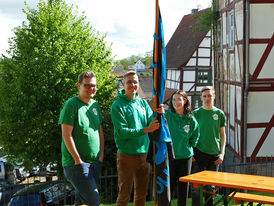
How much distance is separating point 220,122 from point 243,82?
635 cm

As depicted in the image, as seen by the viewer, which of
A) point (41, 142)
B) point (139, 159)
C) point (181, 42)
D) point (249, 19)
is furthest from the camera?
point (181, 42)

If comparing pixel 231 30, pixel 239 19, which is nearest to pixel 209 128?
pixel 239 19

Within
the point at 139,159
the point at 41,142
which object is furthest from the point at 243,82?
the point at 41,142

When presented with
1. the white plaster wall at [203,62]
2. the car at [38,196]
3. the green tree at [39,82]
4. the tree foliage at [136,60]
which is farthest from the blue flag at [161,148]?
the tree foliage at [136,60]

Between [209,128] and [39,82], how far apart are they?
12746 mm

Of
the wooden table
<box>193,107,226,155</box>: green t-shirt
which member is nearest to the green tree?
<box>193,107,226,155</box>: green t-shirt

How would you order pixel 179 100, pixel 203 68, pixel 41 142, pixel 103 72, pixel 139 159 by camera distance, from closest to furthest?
1. pixel 139 159
2. pixel 179 100
3. pixel 41 142
4. pixel 103 72
5. pixel 203 68

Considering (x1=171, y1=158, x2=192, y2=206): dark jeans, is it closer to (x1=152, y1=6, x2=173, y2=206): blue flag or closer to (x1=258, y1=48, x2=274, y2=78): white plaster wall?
(x1=152, y1=6, x2=173, y2=206): blue flag

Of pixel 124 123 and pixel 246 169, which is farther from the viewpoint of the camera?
pixel 246 169

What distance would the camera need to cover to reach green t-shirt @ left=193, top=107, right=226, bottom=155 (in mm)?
5273

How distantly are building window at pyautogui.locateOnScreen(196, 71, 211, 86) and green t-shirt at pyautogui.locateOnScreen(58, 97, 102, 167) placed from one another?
21.2m

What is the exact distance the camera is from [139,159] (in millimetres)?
4051

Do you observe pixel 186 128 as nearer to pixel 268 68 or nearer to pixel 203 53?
pixel 268 68

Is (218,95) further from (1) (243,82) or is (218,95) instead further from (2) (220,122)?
(2) (220,122)
